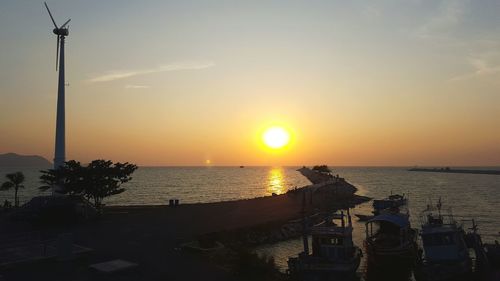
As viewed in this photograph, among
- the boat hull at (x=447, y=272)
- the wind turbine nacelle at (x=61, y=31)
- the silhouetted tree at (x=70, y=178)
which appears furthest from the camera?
the wind turbine nacelle at (x=61, y=31)

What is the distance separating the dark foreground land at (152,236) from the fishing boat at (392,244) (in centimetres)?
788

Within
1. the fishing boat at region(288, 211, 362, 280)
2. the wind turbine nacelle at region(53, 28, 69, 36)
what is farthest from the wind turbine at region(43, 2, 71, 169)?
the fishing boat at region(288, 211, 362, 280)

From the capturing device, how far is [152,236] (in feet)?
108

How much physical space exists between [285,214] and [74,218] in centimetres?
3133

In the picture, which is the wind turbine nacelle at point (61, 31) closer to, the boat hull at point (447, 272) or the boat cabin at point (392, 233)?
the boat cabin at point (392, 233)

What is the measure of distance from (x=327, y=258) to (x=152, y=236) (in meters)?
14.7

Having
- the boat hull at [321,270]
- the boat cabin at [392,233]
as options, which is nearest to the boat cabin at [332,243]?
the boat hull at [321,270]

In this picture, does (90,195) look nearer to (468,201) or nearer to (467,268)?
(467,268)

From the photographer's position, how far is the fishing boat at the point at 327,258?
90.8 ft

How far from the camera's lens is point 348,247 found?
29781 millimetres

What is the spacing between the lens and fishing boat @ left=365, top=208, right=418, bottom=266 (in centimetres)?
3428

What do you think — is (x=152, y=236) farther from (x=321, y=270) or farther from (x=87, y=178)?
(x=87, y=178)

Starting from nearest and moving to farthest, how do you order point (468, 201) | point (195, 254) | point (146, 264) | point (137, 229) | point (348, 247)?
point (146, 264) → point (195, 254) → point (348, 247) → point (137, 229) → point (468, 201)

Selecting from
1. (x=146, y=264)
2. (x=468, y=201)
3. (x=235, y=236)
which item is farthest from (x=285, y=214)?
(x=468, y=201)
